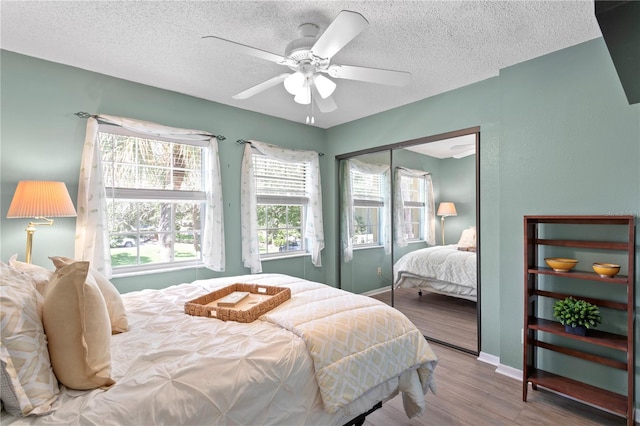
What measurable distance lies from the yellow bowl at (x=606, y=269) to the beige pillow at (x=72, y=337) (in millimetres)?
2723

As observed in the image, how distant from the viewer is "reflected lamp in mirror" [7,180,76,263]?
2.09 metres

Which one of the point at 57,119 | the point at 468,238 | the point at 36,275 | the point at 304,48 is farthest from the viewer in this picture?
the point at 468,238

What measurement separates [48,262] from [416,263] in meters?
3.48

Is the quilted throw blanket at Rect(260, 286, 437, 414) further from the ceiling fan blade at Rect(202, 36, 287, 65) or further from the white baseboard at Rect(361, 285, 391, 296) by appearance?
the white baseboard at Rect(361, 285, 391, 296)

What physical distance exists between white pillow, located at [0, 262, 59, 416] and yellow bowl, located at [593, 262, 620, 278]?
2.86 meters

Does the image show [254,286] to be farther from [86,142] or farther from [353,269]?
[353,269]

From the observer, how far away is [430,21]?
6.64 feet

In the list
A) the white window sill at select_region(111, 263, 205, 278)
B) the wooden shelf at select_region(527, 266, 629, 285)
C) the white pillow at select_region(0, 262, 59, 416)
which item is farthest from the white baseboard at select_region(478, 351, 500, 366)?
the white pillow at select_region(0, 262, 59, 416)

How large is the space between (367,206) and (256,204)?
143 centimetres

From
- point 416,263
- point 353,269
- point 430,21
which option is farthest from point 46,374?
point 353,269

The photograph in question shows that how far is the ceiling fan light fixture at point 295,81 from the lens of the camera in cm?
208

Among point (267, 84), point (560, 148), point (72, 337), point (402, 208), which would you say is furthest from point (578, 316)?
point (72, 337)

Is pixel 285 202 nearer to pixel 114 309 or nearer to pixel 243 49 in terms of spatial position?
pixel 243 49

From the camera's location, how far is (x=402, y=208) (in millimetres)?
3670
